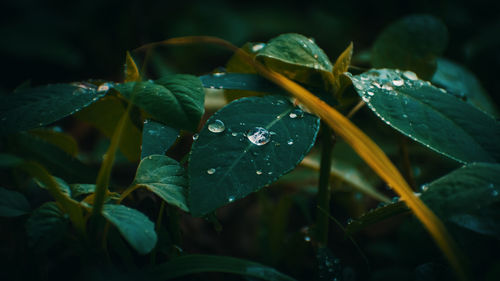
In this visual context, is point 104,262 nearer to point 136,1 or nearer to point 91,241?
point 91,241

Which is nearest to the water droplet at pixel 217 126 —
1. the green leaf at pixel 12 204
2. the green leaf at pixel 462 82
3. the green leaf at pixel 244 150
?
the green leaf at pixel 244 150

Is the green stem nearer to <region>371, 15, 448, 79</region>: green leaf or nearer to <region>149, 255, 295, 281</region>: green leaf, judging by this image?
<region>149, 255, 295, 281</region>: green leaf

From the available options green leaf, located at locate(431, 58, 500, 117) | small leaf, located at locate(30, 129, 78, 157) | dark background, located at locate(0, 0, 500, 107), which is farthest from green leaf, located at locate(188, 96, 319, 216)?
dark background, located at locate(0, 0, 500, 107)

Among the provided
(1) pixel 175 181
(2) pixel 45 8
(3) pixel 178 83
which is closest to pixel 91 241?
(1) pixel 175 181

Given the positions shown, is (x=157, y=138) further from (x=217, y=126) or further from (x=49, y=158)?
(x=49, y=158)

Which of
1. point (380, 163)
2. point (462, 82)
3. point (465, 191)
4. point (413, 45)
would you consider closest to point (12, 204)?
point (380, 163)
